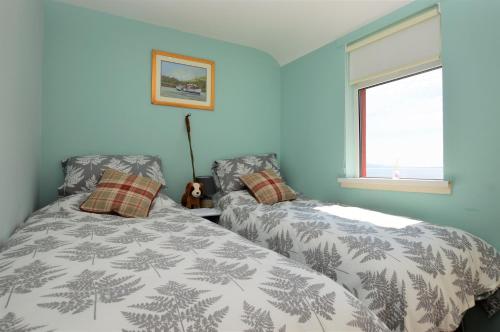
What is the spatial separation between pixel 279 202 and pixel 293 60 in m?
1.72

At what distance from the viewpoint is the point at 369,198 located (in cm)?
234

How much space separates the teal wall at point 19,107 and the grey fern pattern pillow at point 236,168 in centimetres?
146

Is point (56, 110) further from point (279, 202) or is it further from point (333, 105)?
point (333, 105)

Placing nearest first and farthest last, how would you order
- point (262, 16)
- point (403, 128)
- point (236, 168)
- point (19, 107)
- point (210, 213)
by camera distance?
1. point (19, 107)
2. point (403, 128)
3. point (210, 213)
4. point (262, 16)
5. point (236, 168)

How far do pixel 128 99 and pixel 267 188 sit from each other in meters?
1.51

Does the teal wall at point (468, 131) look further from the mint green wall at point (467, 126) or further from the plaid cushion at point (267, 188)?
the plaid cushion at point (267, 188)

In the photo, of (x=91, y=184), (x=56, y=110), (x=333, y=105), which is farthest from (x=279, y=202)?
(x=56, y=110)

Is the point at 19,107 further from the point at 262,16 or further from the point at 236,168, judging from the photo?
the point at 262,16

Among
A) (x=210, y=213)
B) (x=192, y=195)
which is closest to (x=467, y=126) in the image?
(x=210, y=213)

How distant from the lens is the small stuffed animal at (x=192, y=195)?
8.38 feet

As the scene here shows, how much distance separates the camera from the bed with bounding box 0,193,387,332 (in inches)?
24.4

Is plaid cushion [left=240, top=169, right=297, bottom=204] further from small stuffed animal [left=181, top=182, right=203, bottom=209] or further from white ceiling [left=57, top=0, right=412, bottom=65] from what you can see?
white ceiling [left=57, top=0, right=412, bottom=65]

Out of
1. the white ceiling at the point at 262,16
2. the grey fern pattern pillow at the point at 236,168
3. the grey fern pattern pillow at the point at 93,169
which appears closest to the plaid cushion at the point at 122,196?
the grey fern pattern pillow at the point at 93,169

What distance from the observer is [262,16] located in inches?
99.5
